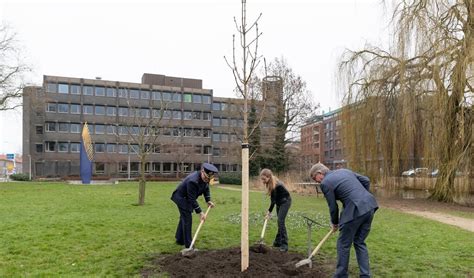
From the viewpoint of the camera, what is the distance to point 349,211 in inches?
200

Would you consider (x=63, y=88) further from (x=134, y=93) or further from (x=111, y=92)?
(x=134, y=93)

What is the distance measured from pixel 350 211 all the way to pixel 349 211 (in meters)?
0.01

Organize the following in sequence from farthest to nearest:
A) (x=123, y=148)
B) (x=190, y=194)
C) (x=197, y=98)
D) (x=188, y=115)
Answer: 1. (x=197, y=98)
2. (x=188, y=115)
3. (x=123, y=148)
4. (x=190, y=194)

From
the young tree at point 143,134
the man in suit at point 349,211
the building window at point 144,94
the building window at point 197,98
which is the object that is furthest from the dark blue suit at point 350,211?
the building window at point 197,98

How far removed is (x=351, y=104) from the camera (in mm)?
18906

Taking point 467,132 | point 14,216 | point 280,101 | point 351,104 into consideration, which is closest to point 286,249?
point 14,216

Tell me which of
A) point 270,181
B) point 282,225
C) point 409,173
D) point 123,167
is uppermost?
point 270,181

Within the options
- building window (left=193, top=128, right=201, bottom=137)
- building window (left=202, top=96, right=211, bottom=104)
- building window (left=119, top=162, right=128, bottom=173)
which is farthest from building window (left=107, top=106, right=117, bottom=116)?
building window (left=202, top=96, right=211, bottom=104)

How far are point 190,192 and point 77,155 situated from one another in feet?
192

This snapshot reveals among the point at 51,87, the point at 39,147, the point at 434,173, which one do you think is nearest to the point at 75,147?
the point at 39,147

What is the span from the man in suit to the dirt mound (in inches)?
25.6

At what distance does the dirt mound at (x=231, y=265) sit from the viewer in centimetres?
556

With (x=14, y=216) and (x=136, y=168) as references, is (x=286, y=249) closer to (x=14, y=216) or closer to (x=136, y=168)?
(x=14, y=216)

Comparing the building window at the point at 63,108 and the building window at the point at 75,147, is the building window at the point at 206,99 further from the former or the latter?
the building window at the point at 63,108
